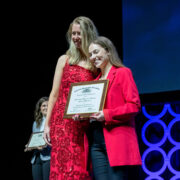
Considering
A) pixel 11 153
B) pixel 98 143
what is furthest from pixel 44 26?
pixel 98 143

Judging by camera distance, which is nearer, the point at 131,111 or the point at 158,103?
the point at 131,111

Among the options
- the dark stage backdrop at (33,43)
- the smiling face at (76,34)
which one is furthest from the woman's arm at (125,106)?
the dark stage backdrop at (33,43)

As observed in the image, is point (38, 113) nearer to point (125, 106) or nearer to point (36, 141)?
point (36, 141)

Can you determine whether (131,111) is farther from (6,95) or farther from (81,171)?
(6,95)

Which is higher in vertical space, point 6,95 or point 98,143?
point 6,95

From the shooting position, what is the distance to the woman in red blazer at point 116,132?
1716 mm

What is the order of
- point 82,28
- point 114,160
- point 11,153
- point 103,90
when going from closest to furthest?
point 114,160, point 103,90, point 82,28, point 11,153

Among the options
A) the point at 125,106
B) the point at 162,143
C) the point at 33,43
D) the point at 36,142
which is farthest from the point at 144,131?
the point at 33,43

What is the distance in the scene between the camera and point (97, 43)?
6.48 feet

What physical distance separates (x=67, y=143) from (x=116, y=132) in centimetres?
41

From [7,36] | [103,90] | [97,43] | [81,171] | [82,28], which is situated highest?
[7,36]

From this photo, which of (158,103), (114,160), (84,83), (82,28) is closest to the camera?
(114,160)

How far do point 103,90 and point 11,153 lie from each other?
3214mm

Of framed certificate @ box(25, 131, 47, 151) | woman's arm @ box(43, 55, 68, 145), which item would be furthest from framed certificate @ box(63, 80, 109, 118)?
framed certificate @ box(25, 131, 47, 151)
